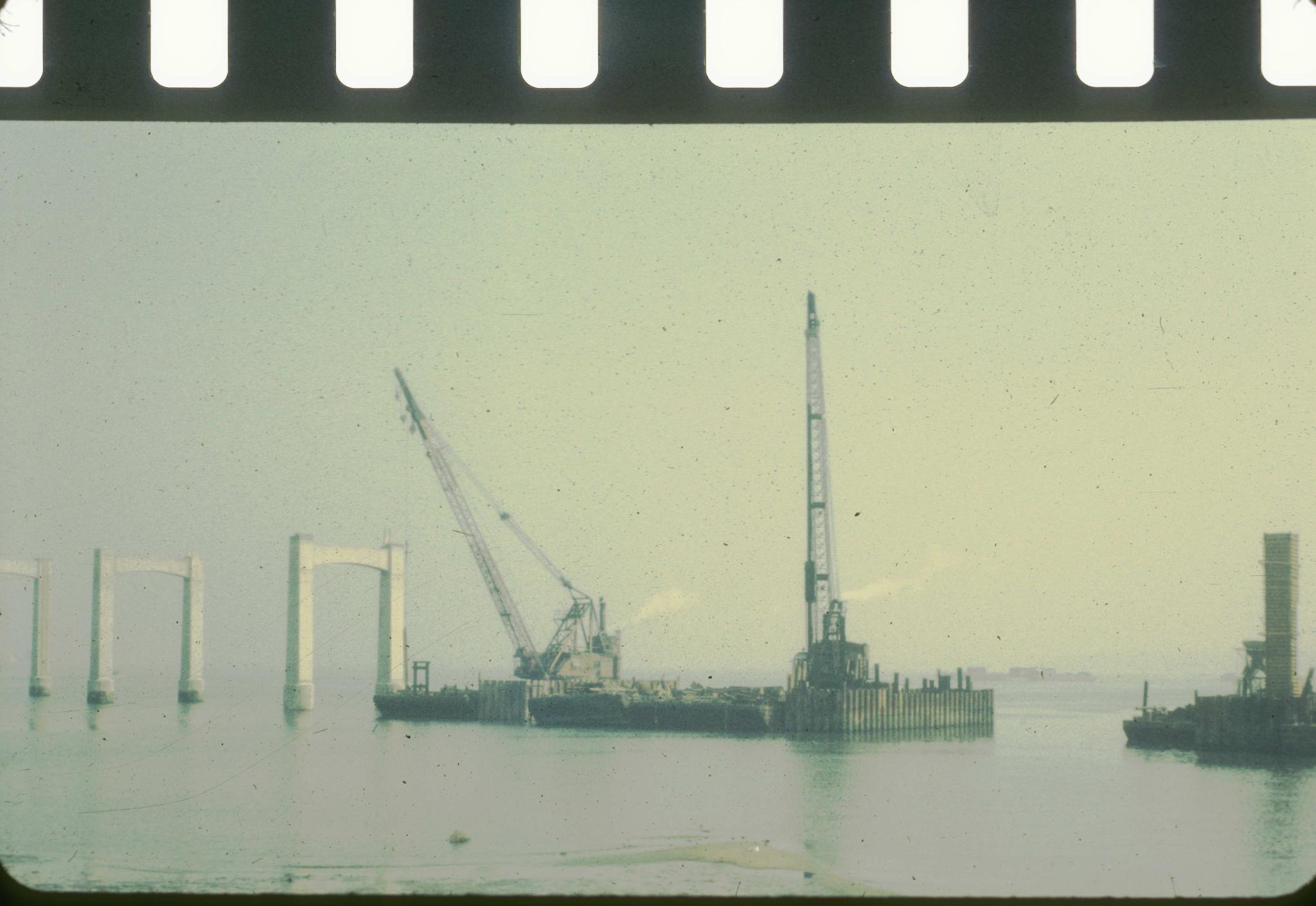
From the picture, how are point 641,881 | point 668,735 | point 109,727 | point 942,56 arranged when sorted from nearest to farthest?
point 942,56 < point 641,881 < point 668,735 < point 109,727

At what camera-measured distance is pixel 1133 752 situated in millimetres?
29922

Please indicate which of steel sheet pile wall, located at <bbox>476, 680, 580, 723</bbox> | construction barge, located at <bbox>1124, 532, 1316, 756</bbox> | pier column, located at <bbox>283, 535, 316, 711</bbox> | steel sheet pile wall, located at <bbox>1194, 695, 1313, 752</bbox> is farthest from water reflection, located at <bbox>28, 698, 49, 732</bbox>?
steel sheet pile wall, located at <bbox>1194, 695, 1313, 752</bbox>

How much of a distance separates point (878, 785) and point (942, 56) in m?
26.3

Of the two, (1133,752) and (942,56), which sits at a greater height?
(942,56)

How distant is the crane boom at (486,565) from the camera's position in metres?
32.8

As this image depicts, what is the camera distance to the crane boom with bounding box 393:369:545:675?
32812 millimetres

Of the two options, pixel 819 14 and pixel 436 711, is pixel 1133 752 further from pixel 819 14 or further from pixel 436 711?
pixel 819 14

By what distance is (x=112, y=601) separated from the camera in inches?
1431

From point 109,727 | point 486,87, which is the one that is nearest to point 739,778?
point 109,727

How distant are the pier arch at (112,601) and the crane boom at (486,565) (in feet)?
20.2

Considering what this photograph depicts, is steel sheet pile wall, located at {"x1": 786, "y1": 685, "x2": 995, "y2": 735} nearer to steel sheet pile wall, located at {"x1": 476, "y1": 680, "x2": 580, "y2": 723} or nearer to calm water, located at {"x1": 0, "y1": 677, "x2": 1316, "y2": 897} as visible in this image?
calm water, located at {"x1": 0, "y1": 677, "x2": 1316, "y2": 897}

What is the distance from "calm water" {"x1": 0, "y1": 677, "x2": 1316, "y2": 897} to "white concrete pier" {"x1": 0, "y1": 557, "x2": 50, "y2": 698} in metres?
3.36

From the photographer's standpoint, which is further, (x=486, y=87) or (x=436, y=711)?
(x=436, y=711)

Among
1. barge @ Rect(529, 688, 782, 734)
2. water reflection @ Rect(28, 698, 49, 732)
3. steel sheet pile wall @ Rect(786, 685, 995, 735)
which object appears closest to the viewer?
steel sheet pile wall @ Rect(786, 685, 995, 735)
